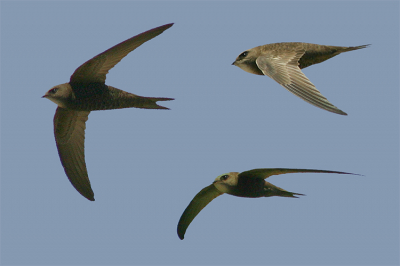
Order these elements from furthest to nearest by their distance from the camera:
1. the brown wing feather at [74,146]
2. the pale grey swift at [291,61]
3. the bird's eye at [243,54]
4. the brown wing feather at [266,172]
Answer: the bird's eye at [243,54], the brown wing feather at [74,146], the pale grey swift at [291,61], the brown wing feather at [266,172]

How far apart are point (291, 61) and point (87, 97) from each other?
85.2 inches

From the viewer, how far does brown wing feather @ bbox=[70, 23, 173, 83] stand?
20.1 ft

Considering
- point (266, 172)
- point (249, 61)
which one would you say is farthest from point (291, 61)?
point (266, 172)

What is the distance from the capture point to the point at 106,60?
6.44 metres

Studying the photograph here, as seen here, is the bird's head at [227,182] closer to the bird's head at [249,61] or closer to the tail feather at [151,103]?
the tail feather at [151,103]

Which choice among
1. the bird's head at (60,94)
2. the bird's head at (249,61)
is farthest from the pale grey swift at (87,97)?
the bird's head at (249,61)

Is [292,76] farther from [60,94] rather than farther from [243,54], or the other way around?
[60,94]

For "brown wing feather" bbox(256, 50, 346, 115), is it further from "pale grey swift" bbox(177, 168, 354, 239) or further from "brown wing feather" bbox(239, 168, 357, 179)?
"pale grey swift" bbox(177, 168, 354, 239)

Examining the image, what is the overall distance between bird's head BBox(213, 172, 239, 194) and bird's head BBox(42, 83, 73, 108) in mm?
1714

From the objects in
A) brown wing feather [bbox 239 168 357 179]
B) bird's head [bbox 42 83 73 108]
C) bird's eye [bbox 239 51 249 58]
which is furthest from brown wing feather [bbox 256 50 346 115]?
bird's head [bbox 42 83 73 108]

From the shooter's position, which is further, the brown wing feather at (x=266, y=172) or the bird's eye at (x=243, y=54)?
the bird's eye at (x=243, y=54)

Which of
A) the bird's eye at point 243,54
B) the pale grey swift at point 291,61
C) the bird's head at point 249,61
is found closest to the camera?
the pale grey swift at point 291,61

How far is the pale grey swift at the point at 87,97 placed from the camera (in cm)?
634

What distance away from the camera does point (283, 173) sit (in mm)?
6375
